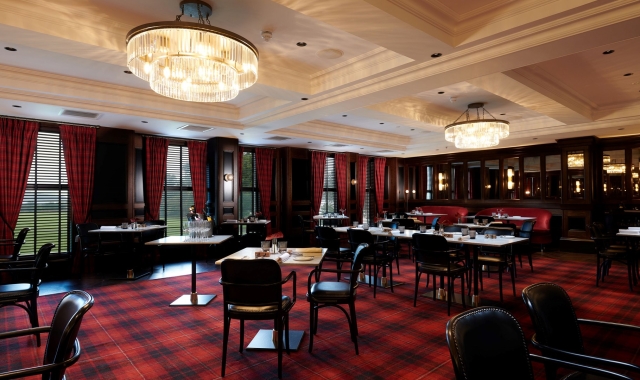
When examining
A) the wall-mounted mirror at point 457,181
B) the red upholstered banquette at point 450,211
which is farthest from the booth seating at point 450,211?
the wall-mounted mirror at point 457,181

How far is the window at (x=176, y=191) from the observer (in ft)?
28.7

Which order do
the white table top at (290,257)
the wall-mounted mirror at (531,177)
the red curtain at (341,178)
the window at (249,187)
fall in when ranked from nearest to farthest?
Answer: the white table top at (290,257) → the window at (249,187) → the wall-mounted mirror at (531,177) → the red curtain at (341,178)

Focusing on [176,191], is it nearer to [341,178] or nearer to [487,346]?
[341,178]

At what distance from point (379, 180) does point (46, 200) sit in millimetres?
9830

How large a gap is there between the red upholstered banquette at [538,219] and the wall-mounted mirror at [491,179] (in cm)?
82

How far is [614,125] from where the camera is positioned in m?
7.63

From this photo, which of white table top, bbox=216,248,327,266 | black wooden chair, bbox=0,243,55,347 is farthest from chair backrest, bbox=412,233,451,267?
black wooden chair, bbox=0,243,55,347

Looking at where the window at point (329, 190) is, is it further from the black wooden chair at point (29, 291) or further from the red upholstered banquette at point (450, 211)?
the black wooden chair at point (29, 291)

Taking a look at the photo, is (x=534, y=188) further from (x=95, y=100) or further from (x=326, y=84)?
(x=95, y=100)

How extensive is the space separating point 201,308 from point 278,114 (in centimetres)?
363

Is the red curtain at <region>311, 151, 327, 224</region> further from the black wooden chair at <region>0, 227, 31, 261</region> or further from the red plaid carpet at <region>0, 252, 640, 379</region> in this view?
the black wooden chair at <region>0, 227, 31, 261</region>

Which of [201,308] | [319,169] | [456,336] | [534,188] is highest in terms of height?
[319,169]

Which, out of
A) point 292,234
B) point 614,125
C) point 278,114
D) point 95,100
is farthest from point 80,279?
point 614,125

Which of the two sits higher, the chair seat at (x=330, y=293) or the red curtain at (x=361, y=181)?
the red curtain at (x=361, y=181)
